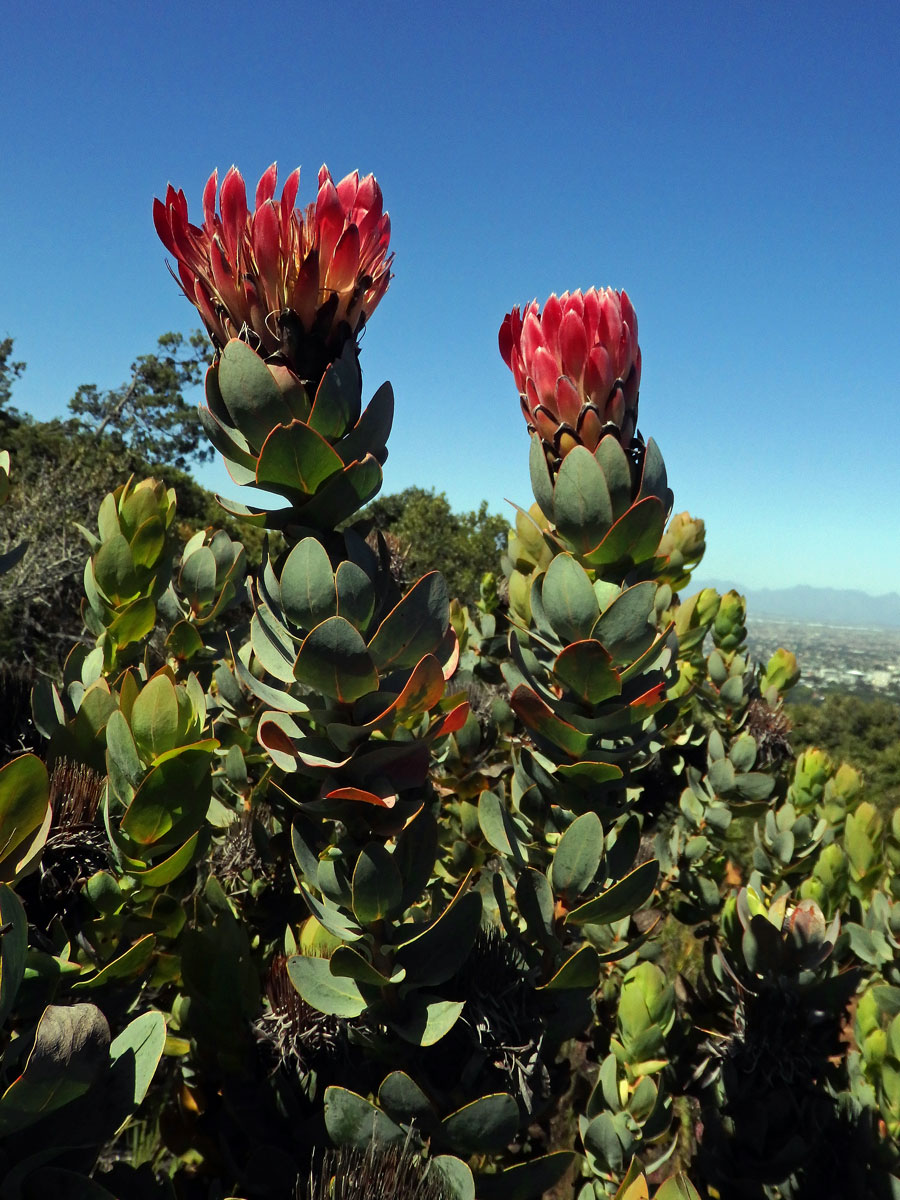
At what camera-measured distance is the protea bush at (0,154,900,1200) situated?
0.98m

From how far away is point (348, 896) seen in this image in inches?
43.7

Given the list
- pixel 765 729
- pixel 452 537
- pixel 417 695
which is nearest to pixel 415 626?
pixel 417 695

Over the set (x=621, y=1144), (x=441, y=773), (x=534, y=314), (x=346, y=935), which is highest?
(x=534, y=314)

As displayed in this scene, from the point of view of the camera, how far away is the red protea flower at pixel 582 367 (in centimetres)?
123

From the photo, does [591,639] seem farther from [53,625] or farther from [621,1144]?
[53,625]

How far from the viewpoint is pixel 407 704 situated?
1.02 m

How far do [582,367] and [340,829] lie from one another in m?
0.94

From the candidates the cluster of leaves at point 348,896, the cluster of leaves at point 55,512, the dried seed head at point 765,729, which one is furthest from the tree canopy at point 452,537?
the cluster of leaves at point 348,896

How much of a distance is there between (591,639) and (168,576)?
1.27m

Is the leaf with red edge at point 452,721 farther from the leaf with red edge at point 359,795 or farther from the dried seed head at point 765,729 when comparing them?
the dried seed head at point 765,729

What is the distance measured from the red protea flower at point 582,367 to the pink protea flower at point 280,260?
13.8 inches

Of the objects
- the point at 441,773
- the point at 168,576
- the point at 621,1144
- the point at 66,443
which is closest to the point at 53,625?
the point at 66,443

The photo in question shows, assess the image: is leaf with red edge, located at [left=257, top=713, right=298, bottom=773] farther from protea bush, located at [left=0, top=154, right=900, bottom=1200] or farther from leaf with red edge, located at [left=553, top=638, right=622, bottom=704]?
leaf with red edge, located at [left=553, top=638, right=622, bottom=704]

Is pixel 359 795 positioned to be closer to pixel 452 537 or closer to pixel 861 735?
pixel 861 735
